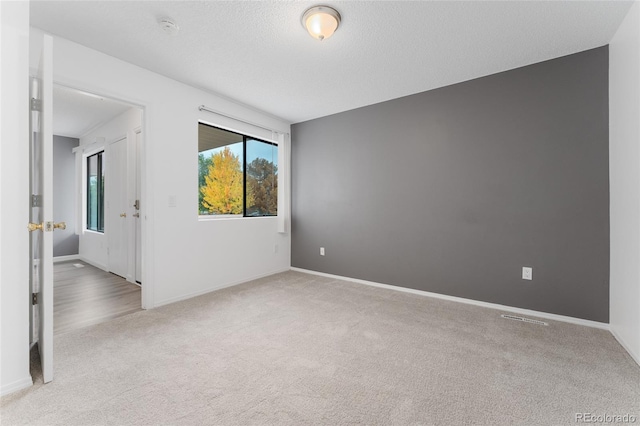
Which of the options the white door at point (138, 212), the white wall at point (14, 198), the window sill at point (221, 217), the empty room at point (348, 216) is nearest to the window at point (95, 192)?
the empty room at point (348, 216)

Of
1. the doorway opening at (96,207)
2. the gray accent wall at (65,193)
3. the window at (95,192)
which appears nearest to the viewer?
the doorway opening at (96,207)

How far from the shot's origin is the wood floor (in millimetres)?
2652

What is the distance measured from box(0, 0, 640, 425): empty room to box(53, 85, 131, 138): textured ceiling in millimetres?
367

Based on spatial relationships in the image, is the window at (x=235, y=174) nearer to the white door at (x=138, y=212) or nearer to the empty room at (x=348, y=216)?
the empty room at (x=348, y=216)

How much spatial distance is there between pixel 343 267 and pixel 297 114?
244cm

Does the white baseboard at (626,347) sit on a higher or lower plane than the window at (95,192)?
lower

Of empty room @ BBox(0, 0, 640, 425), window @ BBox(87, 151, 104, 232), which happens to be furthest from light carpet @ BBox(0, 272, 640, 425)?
window @ BBox(87, 151, 104, 232)

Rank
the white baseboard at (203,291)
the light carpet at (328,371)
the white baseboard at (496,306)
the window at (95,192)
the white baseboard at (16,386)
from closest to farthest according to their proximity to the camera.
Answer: the light carpet at (328,371) → the white baseboard at (16,386) → the white baseboard at (496,306) → the white baseboard at (203,291) → the window at (95,192)

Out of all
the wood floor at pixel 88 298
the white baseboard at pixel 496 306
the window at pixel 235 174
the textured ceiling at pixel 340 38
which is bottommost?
the wood floor at pixel 88 298

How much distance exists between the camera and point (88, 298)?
129 inches

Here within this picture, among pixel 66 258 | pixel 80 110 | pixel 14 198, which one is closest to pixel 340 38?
pixel 14 198

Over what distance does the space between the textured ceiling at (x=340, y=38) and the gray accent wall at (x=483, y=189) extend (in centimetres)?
36

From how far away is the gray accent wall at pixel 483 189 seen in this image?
Result: 2527mm

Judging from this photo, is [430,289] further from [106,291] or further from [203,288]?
[106,291]
